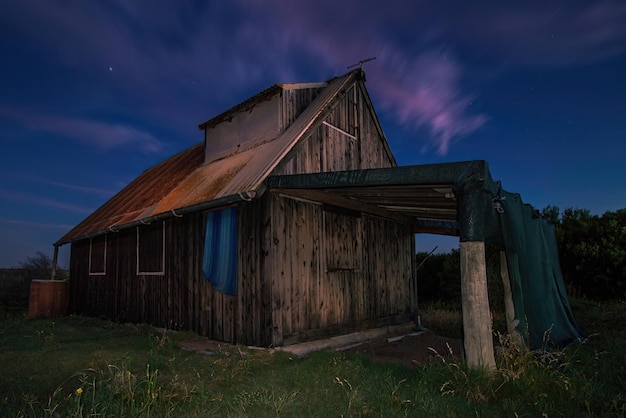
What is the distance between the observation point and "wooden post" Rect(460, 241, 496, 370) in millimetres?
4660

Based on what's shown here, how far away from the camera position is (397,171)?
556 cm

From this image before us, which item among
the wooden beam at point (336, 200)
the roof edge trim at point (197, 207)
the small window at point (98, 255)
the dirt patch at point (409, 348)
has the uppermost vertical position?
the wooden beam at point (336, 200)

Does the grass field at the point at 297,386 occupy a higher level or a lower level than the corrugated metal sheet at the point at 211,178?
lower

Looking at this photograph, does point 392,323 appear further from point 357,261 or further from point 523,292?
point 523,292

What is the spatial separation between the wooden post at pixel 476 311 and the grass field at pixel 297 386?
17cm

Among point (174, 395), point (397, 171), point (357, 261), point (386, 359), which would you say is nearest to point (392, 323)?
point (357, 261)

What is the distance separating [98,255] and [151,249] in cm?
396

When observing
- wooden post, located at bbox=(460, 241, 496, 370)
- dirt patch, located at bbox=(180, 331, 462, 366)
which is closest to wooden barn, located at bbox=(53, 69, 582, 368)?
wooden post, located at bbox=(460, 241, 496, 370)

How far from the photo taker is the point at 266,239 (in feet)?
24.1

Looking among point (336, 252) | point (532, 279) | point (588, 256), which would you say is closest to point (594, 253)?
point (588, 256)

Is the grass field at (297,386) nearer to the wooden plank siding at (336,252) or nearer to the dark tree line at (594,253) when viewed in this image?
the wooden plank siding at (336,252)

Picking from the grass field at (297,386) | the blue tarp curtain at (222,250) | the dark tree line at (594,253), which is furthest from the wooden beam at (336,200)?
the dark tree line at (594,253)

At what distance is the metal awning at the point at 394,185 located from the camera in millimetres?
5074

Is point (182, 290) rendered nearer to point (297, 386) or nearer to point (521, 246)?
point (297, 386)
